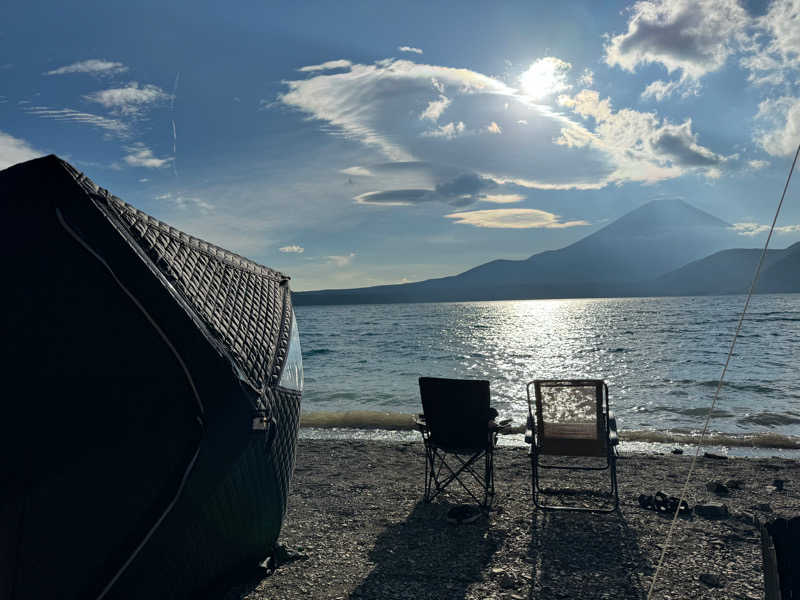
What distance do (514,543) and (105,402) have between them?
3983mm

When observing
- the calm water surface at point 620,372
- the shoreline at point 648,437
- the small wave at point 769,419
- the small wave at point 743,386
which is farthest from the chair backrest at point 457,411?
the small wave at point 743,386

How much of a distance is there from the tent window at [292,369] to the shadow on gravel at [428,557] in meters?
1.77

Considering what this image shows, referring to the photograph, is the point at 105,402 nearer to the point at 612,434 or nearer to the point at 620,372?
the point at 612,434

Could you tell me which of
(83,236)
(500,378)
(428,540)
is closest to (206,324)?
(83,236)

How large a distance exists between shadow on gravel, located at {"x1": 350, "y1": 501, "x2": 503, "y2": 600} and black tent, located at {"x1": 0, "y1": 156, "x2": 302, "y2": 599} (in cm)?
160

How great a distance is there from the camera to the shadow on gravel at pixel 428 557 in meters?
4.29

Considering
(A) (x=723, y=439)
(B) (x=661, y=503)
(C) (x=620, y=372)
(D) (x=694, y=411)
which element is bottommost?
(C) (x=620, y=372)

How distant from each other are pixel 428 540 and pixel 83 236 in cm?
421

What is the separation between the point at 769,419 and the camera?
14.3 metres

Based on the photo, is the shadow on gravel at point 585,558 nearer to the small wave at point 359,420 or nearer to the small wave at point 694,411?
the small wave at point 359,420

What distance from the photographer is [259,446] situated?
12.7ft

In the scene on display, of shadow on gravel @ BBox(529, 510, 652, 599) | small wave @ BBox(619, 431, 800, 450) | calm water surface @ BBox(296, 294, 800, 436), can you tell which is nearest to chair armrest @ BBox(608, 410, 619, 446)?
shadow on gravel @ BBox(529, 510, 652, 599)

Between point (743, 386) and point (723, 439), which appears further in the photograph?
point (743, 386)

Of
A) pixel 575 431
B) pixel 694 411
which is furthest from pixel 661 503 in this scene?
pixel 694 411
